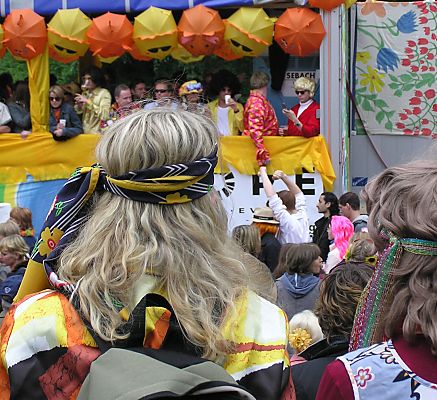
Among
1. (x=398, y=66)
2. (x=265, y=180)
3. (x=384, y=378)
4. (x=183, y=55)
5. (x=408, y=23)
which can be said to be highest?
(x=384, y=378)

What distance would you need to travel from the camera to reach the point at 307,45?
10125 mm

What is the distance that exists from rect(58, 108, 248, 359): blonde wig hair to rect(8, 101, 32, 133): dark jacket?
9438 mm

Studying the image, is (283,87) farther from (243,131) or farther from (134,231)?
(134,231)

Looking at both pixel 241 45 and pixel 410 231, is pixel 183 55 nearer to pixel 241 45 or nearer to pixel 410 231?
pixel 241 45

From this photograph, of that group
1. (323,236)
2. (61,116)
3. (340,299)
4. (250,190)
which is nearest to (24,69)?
(61,116)

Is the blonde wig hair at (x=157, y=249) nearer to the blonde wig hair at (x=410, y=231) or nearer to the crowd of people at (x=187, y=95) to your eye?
the blonde wig hair at (x=410, y=231)

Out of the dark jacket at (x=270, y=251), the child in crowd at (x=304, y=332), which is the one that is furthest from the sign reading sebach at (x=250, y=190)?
the child in crowd at (x=304, y=332)

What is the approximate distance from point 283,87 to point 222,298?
33.6ft

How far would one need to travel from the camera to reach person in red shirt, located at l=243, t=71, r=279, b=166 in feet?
33.6

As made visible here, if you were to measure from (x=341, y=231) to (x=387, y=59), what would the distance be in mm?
4850

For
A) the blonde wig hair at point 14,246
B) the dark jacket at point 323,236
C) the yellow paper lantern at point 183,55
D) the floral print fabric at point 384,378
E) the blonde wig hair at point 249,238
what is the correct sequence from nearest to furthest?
the floral print fabric at point 384,378 < the blonde wig hair at point 14,246 < the blonde wig hair at point 249,238 < the dark jacket at point 323,236 < the yellow paper lantern at point 183,55

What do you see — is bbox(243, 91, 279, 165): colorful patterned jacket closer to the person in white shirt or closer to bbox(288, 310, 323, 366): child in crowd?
the person in white shirt

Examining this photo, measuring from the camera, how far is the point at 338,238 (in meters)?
6.69

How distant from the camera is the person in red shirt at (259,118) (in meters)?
10.2
